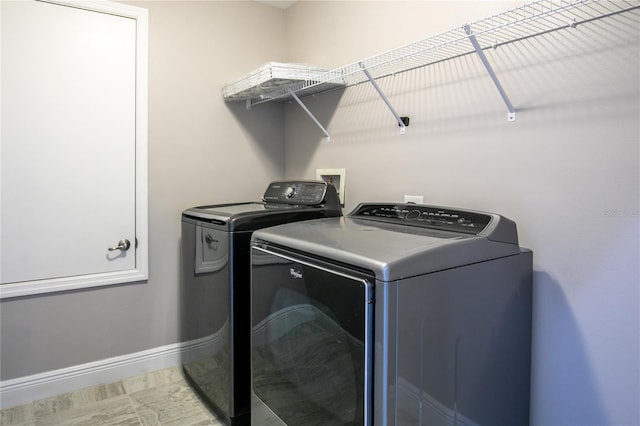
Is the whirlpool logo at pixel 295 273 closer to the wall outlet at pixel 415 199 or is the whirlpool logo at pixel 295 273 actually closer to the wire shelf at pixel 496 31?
the wall outlet at pixel 415 199

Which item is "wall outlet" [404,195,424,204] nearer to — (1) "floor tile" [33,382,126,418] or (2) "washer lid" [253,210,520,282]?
(2) "washer lid" [253,210,520,282]

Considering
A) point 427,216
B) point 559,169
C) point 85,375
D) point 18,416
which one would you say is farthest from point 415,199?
point 18,416

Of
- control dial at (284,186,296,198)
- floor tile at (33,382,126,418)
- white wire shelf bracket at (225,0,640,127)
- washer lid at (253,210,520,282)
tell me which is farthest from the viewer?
control dial at (284,186,296,198)

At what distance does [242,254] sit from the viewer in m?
1.79

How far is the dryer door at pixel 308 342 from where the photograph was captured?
1087mm

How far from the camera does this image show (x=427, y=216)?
1.56 meters

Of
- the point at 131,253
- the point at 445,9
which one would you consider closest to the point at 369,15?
the point at 445,9

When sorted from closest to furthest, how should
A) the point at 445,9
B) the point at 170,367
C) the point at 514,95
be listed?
the point at 514,95, the point at 445,9, the point at 170,367

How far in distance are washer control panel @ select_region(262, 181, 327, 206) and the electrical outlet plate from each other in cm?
22

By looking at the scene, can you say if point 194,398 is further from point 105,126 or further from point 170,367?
point 105,126

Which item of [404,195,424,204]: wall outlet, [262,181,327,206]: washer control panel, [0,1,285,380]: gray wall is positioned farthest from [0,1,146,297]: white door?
[404,195,424,204]: wall outlet

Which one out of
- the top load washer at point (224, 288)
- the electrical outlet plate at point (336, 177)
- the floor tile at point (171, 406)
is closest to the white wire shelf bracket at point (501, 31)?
the electrical outlet plate at point (336, 177)

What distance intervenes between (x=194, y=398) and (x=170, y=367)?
403mm

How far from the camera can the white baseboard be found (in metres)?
2.04
